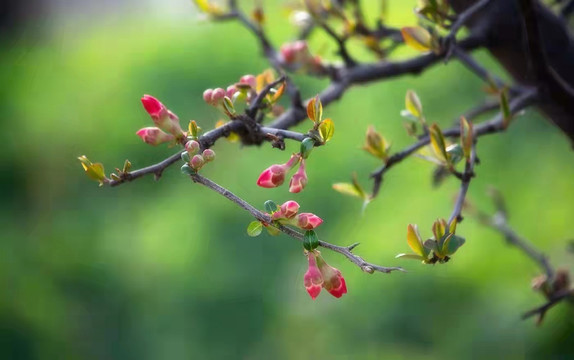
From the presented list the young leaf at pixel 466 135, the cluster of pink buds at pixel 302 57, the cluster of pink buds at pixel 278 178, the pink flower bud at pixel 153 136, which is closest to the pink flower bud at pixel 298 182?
the cluster of pink buds at pixel 278 178

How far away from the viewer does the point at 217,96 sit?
0.58 m

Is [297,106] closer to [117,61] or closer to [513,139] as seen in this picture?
[513,139]

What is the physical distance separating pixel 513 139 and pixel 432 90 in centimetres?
38

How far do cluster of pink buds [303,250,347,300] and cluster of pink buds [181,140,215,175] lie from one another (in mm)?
111

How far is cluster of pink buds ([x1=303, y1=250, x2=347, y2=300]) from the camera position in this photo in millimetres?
545

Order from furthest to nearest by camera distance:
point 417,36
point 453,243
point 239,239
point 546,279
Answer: point 239,239 < point 546,279 < point 417,36 < point 453,243

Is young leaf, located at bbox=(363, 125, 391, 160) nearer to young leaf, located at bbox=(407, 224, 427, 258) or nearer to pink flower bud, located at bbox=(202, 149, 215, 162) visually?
young leaf, located at bbox=(407, 224, 427, 258)

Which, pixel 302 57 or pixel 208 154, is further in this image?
pixel 302 57

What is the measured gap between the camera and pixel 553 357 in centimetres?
140

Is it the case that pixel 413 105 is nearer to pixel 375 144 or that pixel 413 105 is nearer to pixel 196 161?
pixel 375 144

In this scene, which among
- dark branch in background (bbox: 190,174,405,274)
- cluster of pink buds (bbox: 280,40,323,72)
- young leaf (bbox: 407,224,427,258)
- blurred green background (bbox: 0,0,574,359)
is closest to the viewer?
dark branch in background (bbox: 190,174,405,274)

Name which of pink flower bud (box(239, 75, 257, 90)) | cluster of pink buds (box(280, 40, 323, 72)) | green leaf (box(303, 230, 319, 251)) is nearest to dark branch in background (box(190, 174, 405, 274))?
green leaf (box(303, 230, 319, 251))

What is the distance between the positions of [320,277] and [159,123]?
17 cm

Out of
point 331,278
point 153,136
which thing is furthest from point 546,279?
point 153,136
